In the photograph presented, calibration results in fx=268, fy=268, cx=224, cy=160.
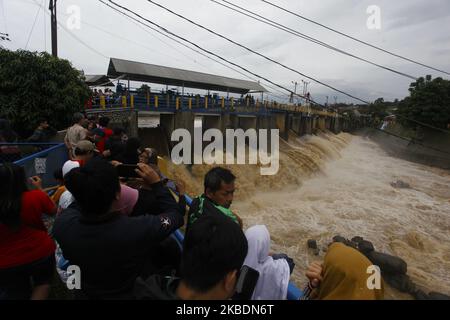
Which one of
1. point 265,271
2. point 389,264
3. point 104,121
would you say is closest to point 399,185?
point 389,264

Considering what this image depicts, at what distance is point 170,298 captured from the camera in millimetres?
1252

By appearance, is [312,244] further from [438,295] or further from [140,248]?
[140,248]

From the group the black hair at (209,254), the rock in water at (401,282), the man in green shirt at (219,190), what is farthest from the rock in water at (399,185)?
the black hair at (209,254)

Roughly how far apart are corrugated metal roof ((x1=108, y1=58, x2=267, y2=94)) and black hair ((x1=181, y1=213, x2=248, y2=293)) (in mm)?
18071

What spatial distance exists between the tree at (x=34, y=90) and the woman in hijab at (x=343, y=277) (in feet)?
28.4

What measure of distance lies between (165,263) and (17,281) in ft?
3.48

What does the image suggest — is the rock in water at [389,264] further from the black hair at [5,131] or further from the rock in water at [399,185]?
the rock in water at [399,185]

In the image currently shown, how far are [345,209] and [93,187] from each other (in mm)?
12261

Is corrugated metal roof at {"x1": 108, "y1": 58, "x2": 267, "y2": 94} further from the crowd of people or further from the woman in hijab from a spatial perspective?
the woman in hijab

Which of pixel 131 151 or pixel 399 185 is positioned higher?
pixel 131 151

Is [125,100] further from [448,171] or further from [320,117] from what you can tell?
[320,117]

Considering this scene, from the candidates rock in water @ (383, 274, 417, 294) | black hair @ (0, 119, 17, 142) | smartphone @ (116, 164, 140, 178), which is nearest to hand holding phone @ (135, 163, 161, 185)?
smartphone @ (116, 164, 140, 178)

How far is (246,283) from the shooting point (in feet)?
5.13

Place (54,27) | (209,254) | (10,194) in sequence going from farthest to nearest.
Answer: (54,27) → (10,194) → (209,254)
